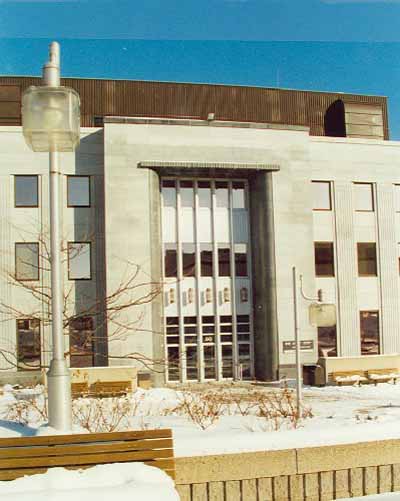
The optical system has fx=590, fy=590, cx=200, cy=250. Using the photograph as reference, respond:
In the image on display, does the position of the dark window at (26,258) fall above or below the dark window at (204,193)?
below

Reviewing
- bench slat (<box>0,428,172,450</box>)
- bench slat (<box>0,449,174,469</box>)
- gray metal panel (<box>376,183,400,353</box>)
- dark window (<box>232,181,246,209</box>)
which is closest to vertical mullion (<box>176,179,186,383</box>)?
dark window (<box>232,181,246,209</box>)

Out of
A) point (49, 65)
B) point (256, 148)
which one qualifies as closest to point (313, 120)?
point (256, 148)

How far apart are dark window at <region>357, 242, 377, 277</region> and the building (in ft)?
0.25

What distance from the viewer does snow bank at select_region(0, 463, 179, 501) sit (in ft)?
19.0

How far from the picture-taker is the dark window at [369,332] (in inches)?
1159

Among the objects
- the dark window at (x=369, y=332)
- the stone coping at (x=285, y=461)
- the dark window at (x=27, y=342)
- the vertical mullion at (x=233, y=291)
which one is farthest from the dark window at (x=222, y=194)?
the stone coping at (x=285, y=461)

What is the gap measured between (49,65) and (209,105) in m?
28.6

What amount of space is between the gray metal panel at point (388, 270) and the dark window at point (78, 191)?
48.1ft

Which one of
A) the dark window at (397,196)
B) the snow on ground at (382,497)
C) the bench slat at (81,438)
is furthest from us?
the dark window at (397,196)

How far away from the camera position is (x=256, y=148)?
27906 millimetres

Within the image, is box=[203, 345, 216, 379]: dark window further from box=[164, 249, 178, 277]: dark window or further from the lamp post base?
the lamp post base

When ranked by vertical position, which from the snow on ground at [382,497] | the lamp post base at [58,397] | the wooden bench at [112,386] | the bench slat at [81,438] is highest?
the lamp post base at [58,397]

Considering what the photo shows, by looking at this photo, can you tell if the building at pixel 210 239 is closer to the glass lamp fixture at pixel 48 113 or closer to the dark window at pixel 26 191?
the dark window at pixel 26 191

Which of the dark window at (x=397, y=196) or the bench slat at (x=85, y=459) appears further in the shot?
the dark window at (x=397, y=196)
